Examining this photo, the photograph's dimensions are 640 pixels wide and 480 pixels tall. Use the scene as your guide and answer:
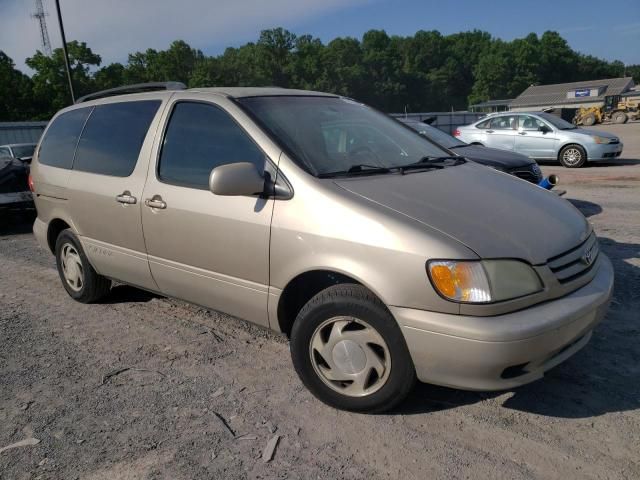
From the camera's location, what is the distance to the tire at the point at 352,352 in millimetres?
2512

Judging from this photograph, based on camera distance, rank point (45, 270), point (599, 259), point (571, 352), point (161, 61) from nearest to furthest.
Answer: point (571, 352) < point (599, 259) < point (45, 270) < point (161, 61)

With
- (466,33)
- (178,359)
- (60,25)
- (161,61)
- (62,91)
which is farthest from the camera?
(466,33)

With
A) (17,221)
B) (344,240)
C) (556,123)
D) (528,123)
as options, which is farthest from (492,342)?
(556,123)

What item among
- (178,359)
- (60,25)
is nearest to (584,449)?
(178,359)

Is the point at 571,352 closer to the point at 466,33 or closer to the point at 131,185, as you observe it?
the point at 131,185

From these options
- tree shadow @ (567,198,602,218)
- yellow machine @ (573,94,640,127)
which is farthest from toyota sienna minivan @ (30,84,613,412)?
yellow machine @ (573,94,640,127)

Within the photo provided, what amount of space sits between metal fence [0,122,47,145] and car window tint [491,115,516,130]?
25.4 metres

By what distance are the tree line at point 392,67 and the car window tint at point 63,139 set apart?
55670 mm

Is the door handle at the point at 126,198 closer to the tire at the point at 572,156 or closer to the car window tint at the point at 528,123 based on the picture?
the car window tint at the point at 528,123

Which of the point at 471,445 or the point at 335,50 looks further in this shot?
the point at 335,50

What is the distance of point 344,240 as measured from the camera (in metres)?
2.57

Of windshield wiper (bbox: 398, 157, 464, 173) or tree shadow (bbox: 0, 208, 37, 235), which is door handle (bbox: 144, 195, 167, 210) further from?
tree shadow (bbox: 0, 208, 37, 235)

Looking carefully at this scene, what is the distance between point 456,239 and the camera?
2.40 meters

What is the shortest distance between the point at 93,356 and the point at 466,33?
143821 mm
